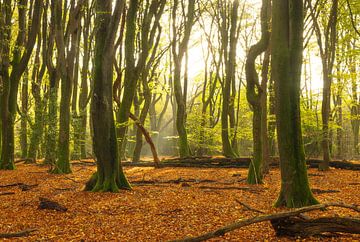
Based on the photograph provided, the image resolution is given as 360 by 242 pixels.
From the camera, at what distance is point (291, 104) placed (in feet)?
23.9

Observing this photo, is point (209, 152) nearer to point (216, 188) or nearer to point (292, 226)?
point (216, 188)

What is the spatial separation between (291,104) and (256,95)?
4067mm

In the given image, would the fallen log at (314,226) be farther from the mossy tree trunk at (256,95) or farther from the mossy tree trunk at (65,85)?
the mossy tree trunk at (65,85)

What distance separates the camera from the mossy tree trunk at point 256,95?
431 inches

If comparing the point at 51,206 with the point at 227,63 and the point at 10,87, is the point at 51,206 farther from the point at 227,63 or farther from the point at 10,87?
the point at 227,63

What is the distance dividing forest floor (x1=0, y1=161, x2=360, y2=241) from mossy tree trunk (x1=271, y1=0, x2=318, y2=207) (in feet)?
1.88

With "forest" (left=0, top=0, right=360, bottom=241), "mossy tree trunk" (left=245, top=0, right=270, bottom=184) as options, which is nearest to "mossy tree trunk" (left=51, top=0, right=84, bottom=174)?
"forest" (left=0, top=0, right=360, bottom=241)

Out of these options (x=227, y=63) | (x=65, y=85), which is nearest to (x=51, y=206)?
(x=65, y=85)

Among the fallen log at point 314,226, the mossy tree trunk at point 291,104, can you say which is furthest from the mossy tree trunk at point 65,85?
the fallen log at point 314,226

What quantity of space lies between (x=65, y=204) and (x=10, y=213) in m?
1.31

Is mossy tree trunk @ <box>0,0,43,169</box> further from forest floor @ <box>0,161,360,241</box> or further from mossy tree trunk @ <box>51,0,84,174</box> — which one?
forest floor @ <box>0,161,360,241</box>

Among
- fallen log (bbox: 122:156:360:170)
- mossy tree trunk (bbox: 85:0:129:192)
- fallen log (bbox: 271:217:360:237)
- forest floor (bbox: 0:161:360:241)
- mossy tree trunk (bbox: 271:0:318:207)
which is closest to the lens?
fallen log (bbox: 271:217:360:237)

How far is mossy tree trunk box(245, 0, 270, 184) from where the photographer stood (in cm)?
1094

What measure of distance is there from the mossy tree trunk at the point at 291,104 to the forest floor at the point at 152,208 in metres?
0.57
